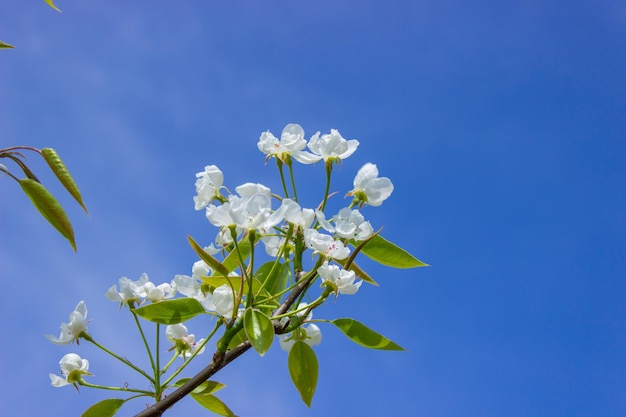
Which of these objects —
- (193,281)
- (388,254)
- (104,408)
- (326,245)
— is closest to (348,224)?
(326,245)

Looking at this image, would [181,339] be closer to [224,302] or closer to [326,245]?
[224,302]

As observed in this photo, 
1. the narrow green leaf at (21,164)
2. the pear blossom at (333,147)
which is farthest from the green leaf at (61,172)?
the pear blossom at (333,147)

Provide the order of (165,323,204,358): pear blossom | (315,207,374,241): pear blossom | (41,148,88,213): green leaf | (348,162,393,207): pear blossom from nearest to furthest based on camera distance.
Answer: (41,148,88,213): green leaf
(315,207,374,241): pear blossom
(165,323,204,358): pear blossom
(348,162,393,207): pear blossom

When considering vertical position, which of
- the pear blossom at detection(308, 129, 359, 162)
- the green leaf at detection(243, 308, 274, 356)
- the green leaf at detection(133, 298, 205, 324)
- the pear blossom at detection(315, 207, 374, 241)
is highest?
the pear blossom at detection(308, 129, 359, 162)

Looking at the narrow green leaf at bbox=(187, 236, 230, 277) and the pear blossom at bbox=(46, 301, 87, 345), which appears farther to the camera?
the pear blossom at bbox=(46, 301, 87, 345)

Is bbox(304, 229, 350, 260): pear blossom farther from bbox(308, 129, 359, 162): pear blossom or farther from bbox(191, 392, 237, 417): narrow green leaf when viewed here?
bbox(191, 392, 237, 417): narrow green leaf

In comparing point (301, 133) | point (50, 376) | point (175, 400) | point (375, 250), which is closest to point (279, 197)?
point (301, 133)

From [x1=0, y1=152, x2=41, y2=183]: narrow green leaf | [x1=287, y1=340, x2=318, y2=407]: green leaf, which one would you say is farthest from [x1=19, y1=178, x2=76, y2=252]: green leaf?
[x1=287, y1=340, x2=318, y2=407]: green leaf

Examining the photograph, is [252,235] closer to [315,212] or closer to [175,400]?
[315,212]
